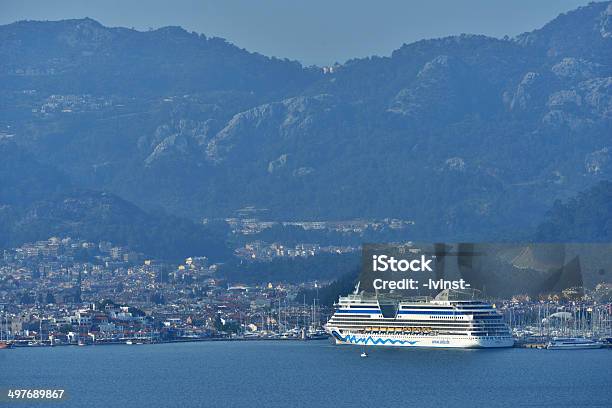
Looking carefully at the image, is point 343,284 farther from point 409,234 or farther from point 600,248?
point 409,234

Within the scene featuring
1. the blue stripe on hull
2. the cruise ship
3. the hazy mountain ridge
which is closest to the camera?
the cruise ship

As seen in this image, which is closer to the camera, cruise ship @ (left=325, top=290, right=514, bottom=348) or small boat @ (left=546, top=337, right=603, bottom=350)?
cruise ship @ (left=325, top=290, right=514, bottom=348)

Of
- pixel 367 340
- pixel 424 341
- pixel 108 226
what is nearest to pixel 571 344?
pixel 424 341

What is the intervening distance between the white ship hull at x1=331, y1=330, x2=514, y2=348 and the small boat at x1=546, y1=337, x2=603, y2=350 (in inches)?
91.5

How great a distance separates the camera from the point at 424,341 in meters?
102

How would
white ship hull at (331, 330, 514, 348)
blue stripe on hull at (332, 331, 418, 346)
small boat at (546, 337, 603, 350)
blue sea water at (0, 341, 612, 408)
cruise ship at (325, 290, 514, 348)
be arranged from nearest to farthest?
blue sea water at (0, 341, 612, 408), white ship hull at (331, 330, 514, 348), cruise ship at (325, 290, 514, 348), blue stripe on hull at (332, 331, 418, 346), small boat at (546, 337, 603, 350)

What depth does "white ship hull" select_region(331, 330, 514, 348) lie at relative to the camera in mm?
100000

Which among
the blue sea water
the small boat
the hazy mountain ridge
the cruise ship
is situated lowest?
the blue sea water

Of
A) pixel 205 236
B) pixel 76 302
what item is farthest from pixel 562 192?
pixel 76 302

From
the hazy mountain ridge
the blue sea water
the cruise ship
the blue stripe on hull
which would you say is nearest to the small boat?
the blue sea water

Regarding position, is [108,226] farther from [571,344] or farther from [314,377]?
[314,377]

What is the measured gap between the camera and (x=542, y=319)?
384 ft

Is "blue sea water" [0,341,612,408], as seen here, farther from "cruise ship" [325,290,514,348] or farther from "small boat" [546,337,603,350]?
"small boat" [546,337,603,350]

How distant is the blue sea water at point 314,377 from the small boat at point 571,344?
175 cm
